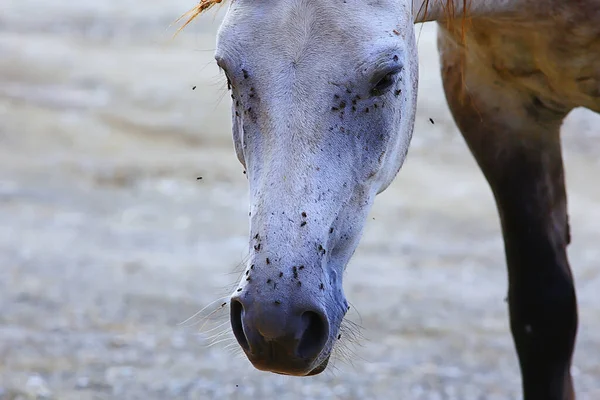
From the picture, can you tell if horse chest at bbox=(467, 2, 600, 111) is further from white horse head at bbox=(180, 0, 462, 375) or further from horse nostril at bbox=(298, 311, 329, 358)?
horse nostril at bbox=(298, 311, 329, 358)

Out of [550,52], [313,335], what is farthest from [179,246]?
[313,335]

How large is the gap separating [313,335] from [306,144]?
428 mm

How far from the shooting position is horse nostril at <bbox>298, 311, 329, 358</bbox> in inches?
89.0

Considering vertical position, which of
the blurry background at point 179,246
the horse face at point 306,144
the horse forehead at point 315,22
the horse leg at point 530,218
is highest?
the horse forehead at point 315,22

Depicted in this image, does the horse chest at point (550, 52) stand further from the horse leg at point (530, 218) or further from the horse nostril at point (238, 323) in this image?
the horse nostril at point (238, 323)

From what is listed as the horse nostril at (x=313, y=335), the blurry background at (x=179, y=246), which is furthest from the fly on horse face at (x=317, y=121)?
the blurry background at (x=179, y=246)

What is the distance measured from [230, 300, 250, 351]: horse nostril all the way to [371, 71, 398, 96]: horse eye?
61 cm

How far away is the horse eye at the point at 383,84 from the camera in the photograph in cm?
248

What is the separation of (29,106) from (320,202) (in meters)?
8.21

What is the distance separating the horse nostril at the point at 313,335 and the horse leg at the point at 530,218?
1.55 m

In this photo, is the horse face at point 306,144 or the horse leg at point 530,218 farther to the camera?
the horse leg at point 530,218

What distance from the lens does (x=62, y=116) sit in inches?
386

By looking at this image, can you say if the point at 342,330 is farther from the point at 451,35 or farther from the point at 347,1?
the point at 451,35

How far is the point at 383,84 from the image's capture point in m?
2.49
